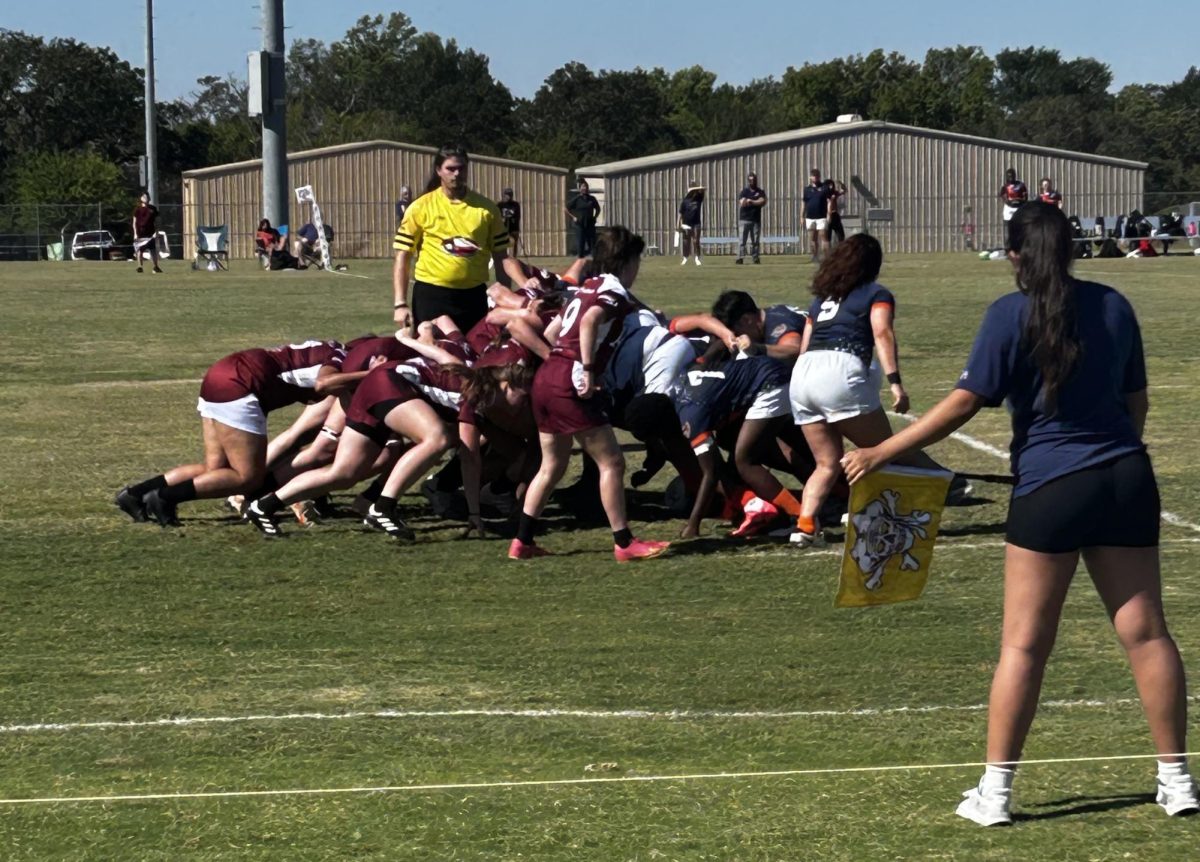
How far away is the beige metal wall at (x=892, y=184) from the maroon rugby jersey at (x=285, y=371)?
48.1 metres

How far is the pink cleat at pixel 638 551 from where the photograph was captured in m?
9.34

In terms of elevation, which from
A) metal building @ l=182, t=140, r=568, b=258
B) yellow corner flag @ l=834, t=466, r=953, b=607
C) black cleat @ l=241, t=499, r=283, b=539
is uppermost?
metal building @ l=182, t=140, r=568, b=258

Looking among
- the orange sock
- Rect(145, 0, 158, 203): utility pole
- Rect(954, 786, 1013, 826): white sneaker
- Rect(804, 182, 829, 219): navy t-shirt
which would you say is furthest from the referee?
Rect(145, 0, 158, 203): utility pole

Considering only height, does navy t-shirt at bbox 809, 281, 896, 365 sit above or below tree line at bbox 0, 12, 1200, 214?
below

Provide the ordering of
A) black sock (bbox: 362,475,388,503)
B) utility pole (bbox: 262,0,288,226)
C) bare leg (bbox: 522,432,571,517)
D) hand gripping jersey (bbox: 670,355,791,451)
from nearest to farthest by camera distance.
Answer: bare leg (bbox: 522,432,571,517)
hand gripping jersey (bbox: 670,355,791,451)
black sock (bbox: 362,475,388,503)
utility pole (bbox: 262,0,288,226)

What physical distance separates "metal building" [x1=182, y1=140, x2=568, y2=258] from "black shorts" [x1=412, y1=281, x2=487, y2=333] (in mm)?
45036

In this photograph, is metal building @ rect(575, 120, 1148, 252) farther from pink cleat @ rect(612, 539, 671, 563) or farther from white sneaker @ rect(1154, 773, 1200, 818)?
white sneaker @ rect(1154, 773, 1200, 818)

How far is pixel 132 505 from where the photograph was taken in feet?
34.1

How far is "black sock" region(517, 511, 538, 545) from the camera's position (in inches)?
370

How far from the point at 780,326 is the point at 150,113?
4922 centimetres

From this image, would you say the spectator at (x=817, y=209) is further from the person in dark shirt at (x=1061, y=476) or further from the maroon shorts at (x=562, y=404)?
the person in dark shirt at (x=1061, y=476)

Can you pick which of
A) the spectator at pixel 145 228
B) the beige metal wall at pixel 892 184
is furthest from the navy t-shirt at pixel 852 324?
the beige metal wall at pixel 892 184

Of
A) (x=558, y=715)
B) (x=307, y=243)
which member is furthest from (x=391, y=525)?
(x=307, y=243)

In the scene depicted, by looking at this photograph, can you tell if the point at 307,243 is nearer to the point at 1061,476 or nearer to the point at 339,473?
the point at 339,473
